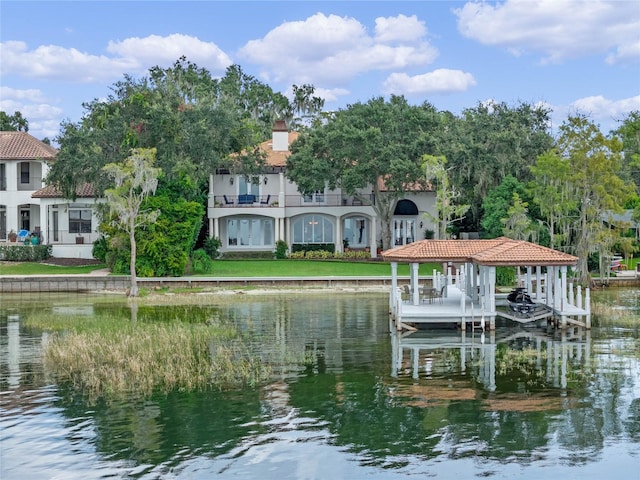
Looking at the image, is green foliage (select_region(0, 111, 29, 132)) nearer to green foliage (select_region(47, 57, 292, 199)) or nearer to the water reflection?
green foliage (select_region(47, 57, 292, 199))

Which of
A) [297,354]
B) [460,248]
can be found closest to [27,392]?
[297,354]

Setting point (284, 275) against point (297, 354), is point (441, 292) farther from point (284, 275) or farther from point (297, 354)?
point (284, 275)

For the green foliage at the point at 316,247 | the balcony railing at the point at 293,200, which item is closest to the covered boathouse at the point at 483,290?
the green foliage at the point at 316,247

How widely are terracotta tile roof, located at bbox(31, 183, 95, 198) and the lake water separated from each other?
99.1 ft

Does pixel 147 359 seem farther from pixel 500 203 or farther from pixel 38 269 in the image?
pixel 500 203

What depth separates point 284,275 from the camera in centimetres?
4825

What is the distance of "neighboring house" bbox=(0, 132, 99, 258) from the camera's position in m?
56.6

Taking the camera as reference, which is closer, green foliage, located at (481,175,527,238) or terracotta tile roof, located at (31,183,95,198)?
green foliage, located at (481,175,527,238)

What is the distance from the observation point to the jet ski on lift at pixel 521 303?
105 ft

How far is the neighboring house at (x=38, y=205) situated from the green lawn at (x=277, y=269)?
482cm

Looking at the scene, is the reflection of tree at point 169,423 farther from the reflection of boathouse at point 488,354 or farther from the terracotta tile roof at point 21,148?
the terracotta tile roof at point 21,148

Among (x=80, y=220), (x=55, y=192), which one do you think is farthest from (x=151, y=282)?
(x=55, y=192)

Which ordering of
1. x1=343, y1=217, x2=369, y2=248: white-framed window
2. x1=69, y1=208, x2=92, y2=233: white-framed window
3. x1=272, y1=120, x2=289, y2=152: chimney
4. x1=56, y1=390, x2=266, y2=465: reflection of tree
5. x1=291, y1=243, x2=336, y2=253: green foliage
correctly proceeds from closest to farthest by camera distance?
1. x1=56, y1=390, x2=266, y2=465: reflection of tree
2. x1=69, y1=208, x2=92, y2=233: white-framed window
3. x1=291, y1=243, x2=336, y2=253: green foliage
4. x1=343, y1=217, x2=369, y2=248: white-framed window
5. x1=272, y1=120, x2=289, y2=152: chimney

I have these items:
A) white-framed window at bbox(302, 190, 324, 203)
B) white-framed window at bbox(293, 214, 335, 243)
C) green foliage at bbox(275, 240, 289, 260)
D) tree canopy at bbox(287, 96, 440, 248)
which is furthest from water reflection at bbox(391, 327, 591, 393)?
white-framed window at bbox(293, 214, 335, 243)
